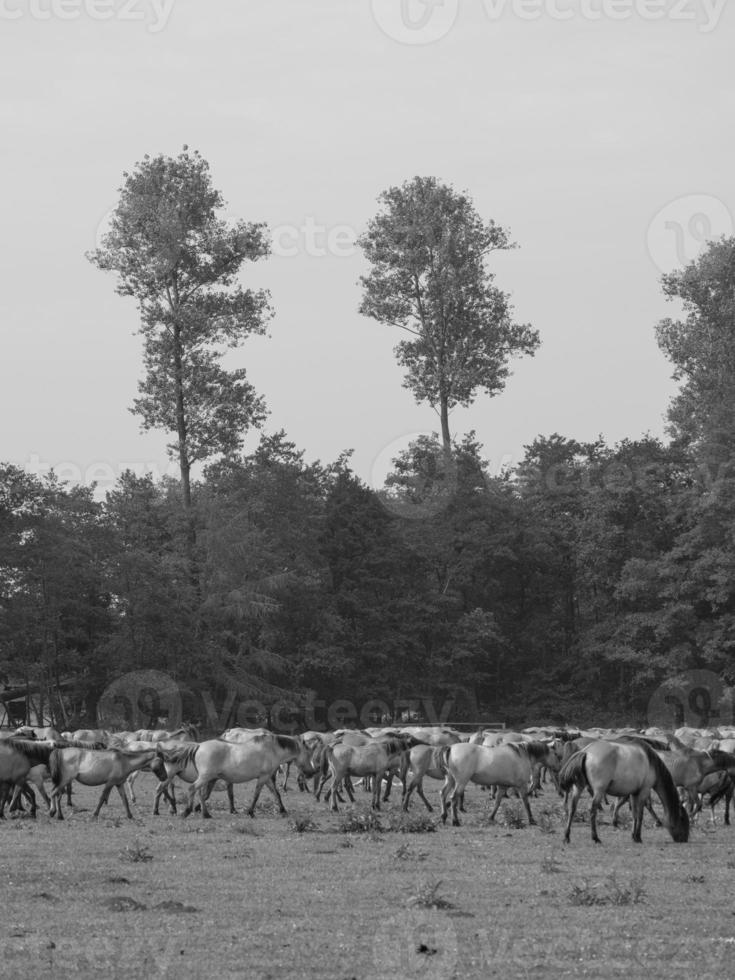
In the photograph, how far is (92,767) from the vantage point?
2598 centimetres

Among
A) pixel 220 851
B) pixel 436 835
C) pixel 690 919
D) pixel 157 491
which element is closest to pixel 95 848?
pixel 220 851

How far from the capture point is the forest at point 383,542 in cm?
6081

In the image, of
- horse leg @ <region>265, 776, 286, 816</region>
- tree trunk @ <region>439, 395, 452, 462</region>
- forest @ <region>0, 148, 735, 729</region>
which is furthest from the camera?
tree trunk @ <region>439, 395, 452, 462</region>

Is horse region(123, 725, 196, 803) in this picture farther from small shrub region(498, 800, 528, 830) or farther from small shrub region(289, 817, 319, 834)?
small shrub region(498, 800, 528, 830)

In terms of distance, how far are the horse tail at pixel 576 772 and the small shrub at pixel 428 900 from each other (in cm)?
603

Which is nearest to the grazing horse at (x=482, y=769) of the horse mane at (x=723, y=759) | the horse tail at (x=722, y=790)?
the horse tail at (x=722, y=790)

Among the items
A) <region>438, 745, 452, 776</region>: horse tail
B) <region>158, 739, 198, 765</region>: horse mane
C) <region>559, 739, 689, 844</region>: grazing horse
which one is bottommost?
<region>559, 739, 689, 844</region>: grazing horse

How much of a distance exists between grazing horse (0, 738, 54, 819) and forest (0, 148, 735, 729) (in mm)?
32118

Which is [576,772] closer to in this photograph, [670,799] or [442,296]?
[670,799]

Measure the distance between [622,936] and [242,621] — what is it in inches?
2002

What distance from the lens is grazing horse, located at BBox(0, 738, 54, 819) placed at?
25.5 meters

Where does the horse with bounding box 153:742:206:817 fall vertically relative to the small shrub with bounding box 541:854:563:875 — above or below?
above

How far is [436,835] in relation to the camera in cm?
2256

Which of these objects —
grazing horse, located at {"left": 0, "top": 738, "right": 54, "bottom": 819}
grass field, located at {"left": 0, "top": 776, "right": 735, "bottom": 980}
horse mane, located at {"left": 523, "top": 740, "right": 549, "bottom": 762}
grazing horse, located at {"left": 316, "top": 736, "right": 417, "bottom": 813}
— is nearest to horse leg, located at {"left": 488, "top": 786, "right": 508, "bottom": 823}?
grass field, located at {"left": 0, "top": 776, "right": 735, "bottom": 980}
